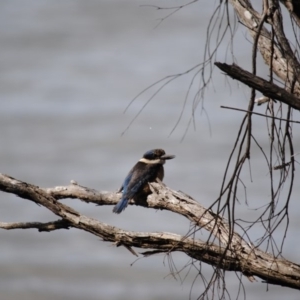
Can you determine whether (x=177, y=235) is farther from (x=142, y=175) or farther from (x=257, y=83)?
(x=142, y=175)

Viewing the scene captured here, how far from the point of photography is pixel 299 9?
2.21 m

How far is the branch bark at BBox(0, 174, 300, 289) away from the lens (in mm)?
2527

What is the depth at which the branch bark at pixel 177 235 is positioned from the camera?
2.53 meters

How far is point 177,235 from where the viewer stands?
262 cm

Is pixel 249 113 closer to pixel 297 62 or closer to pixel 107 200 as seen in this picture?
pixel 297 62

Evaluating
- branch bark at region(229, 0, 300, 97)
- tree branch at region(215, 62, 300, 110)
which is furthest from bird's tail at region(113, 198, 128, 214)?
tree branch at region(215, 62, 300, 110)

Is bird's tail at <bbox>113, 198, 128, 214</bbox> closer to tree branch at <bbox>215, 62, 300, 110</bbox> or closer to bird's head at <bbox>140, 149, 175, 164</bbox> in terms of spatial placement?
bird's head at <bbox>140, 149, 175, 164</bbox>

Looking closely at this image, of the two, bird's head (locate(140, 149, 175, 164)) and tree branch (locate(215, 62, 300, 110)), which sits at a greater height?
bird's head (locate(140, 149, 175, 164))

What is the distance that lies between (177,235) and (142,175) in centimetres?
137

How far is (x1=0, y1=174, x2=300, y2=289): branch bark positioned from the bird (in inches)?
19.1

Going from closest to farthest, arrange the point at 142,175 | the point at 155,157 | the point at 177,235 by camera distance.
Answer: the point at 177,235 → the point at 142,175 → the point at 155,157

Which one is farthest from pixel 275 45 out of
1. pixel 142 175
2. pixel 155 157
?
pixel 155 157


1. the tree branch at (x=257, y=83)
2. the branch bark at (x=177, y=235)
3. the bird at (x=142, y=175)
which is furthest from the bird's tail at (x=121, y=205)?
the tree branch at (x=257, y=83)

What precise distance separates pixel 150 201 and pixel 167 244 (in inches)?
22.6
